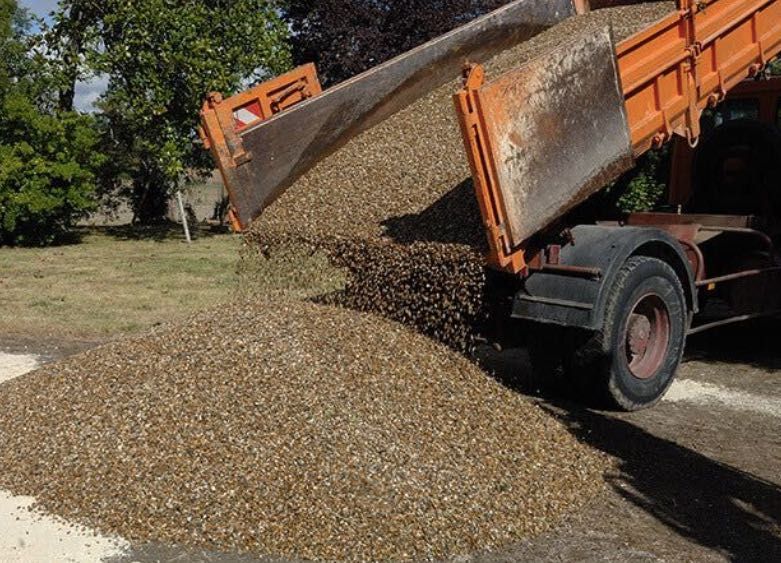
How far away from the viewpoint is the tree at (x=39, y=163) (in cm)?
1734

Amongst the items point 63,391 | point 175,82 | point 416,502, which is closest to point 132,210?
point 175,82

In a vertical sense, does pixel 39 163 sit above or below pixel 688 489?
above

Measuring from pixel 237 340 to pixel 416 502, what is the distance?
1966 millimetres

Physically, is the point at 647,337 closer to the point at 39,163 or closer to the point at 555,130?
the point at 555,130

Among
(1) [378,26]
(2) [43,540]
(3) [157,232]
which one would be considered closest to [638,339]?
(2) [43,540]

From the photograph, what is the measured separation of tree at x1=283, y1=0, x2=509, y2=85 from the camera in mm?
17625

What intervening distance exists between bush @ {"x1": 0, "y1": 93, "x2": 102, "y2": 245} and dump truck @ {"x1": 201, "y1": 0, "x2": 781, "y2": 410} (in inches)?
424

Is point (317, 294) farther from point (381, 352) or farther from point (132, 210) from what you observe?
point (132, 210)

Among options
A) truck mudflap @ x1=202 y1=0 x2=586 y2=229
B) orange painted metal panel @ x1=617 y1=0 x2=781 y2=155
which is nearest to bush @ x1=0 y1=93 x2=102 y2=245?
truck mudflap @ x1=202 y1=0 x2=586 y2=229

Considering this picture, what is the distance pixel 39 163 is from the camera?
1758cm

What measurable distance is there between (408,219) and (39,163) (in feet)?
42.9

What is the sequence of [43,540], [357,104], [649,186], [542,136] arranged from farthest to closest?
[649,186]
[357,104]
[542,136]
[43,540]

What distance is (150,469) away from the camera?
4934 millimetres

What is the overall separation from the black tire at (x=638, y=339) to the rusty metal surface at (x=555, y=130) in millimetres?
730
